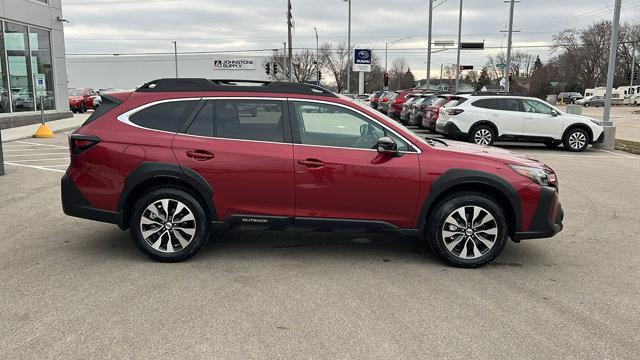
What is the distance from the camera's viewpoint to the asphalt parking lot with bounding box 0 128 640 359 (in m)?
3.50

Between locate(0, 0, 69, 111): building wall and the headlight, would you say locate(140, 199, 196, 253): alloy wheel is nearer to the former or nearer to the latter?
the headlight

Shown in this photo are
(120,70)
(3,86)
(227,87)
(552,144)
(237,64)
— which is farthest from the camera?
(120,70)

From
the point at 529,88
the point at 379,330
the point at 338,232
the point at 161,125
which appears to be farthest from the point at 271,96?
Answer: the point at 529,88

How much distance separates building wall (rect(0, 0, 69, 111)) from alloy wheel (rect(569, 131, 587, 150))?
2010cm

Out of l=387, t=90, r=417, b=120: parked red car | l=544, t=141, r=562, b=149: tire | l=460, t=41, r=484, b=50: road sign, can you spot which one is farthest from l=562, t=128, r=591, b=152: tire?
l=460, t=41, r=484, b=50: road sign

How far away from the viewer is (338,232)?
199 inches

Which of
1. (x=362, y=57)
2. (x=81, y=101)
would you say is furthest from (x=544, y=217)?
(x=362, y=57)

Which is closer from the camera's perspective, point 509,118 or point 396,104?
point 509,118

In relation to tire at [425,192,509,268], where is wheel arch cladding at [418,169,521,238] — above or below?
above

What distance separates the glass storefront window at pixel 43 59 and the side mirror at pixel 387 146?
20.9 m

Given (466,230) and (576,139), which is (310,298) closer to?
(466,230)

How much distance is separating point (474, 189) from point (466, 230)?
0.40 metres

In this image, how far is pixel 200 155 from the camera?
4.91m

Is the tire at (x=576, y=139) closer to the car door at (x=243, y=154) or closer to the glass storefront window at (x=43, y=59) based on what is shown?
the car door at (x=243, y=154)
